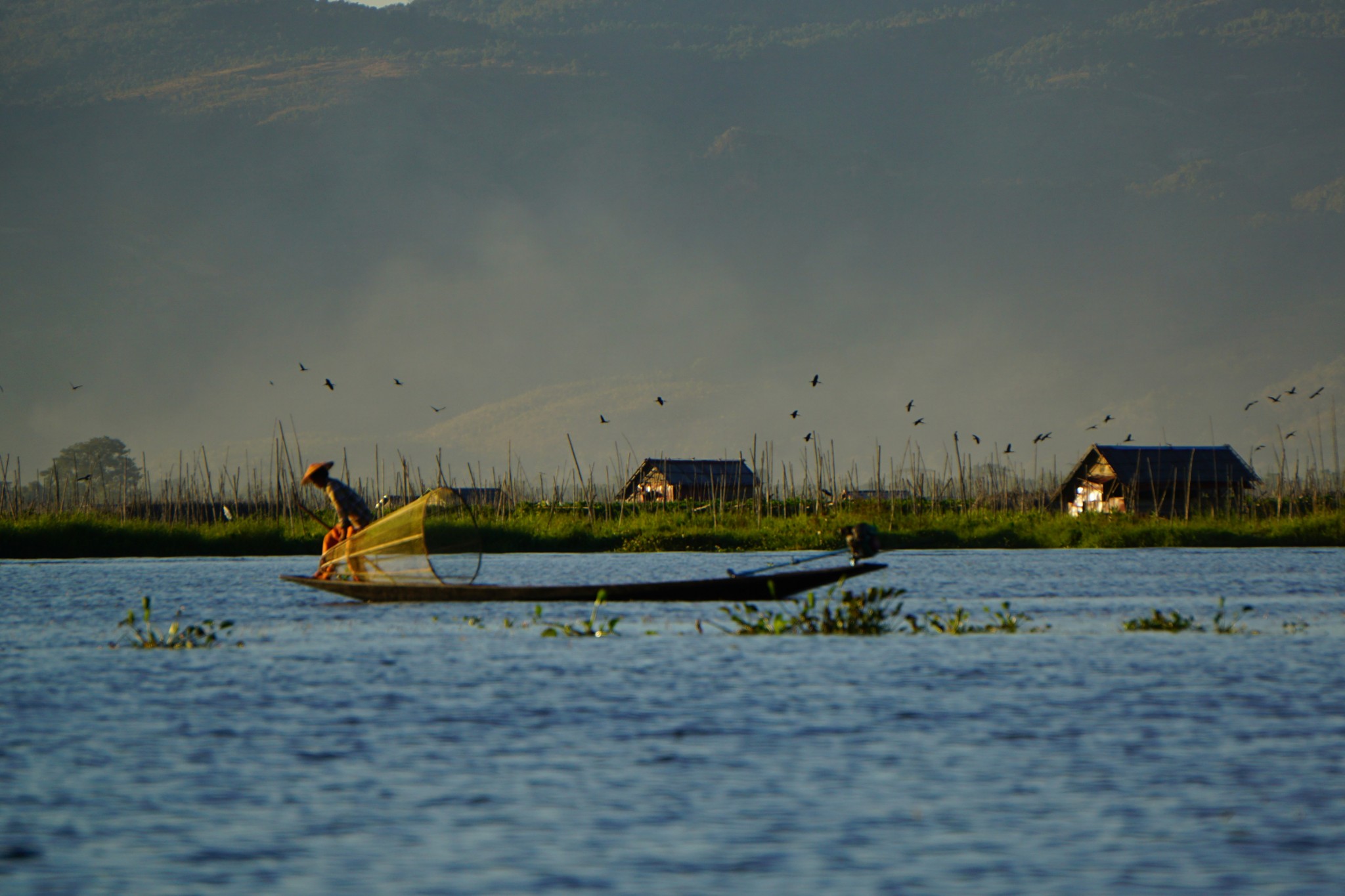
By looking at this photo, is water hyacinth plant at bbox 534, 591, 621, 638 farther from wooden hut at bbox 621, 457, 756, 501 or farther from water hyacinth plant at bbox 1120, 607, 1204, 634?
wooden hut at bbox 621, 457, 756, 501

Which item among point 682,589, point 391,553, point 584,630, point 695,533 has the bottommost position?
point 584,630

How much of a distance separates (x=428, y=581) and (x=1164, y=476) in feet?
116

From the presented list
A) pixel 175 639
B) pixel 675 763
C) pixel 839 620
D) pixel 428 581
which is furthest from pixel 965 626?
pixel 175 639

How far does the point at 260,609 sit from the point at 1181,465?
123 ft

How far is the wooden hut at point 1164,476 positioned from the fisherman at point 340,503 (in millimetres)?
34053

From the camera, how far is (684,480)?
56.4m

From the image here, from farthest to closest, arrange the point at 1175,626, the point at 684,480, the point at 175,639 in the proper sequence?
1. the point at 684,480
2. the point at 1175,626
3. the point at 175,639

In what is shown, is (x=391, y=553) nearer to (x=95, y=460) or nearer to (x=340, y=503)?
(x=340, y=503)

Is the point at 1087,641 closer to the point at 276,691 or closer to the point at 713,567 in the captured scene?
the point at 276,691

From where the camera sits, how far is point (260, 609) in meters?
18.4

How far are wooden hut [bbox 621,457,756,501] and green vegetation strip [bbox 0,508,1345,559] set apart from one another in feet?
57.5

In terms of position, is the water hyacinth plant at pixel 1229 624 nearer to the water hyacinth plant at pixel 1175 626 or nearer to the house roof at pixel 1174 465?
the water hyacinth plant at pixel 1175 626

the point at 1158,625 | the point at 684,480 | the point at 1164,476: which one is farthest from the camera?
the point at 684,480

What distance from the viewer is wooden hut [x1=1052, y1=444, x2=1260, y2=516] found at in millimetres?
45719
